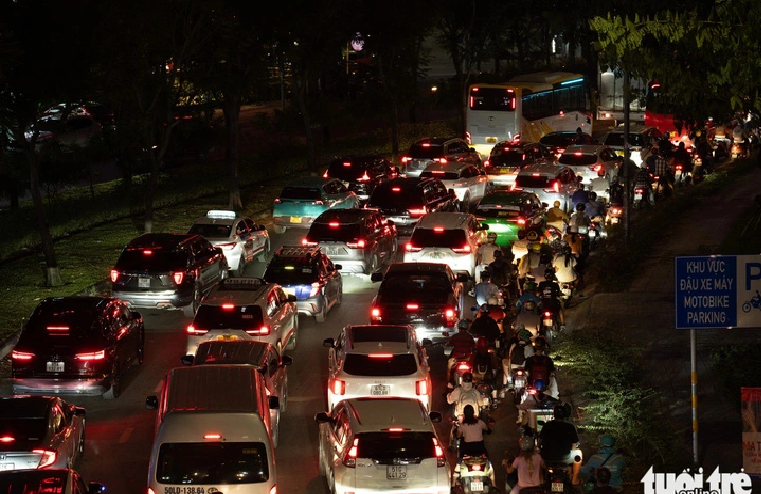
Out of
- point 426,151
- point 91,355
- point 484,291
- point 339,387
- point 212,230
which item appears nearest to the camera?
point 339,387

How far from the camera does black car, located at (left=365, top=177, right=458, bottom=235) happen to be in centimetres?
3369

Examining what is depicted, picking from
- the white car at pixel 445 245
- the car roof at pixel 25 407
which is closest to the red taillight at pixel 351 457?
the car roof at pixel 25 407

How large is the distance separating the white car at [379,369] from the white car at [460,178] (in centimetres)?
1881

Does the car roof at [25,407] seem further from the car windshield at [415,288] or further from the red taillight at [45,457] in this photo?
the car windshield at [415,288]

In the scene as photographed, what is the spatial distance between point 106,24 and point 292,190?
825 centimetres

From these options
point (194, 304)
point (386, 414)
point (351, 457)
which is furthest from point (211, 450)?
point (194, 304)

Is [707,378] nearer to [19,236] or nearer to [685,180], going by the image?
[19,236]

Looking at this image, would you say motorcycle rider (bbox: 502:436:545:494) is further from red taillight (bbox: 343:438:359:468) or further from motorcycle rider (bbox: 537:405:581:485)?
red taillight (bbox: 343:438:359:468)

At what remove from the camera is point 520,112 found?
→ 51.1 m

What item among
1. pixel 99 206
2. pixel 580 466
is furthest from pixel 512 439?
pixel 99 206

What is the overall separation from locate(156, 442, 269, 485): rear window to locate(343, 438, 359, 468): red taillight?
1181 millimetres

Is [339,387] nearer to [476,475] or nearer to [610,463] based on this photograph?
[476,475]

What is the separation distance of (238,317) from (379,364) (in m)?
3.96

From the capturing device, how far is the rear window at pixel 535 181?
35.6 m
